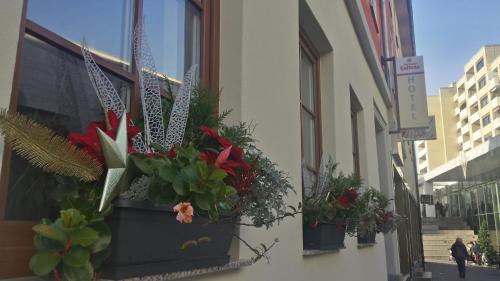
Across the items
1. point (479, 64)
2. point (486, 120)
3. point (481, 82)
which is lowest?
point (486, 120)

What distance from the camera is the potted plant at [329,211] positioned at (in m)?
3.62

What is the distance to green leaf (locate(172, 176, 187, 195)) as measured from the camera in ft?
5.02

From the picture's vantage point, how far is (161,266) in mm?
1651

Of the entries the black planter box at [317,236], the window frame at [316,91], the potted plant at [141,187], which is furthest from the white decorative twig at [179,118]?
the window frame at [316,91]

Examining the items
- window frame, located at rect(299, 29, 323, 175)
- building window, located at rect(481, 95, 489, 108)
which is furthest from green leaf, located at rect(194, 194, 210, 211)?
building window, located at rect(481, 95, 489, 108)

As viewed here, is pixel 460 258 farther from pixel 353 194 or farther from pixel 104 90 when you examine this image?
pixel 104 90

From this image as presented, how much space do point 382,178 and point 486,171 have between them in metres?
23.2

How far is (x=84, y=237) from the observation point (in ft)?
4.34

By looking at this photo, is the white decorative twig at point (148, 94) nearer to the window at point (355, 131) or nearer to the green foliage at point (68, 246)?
the green foliage at point (68, 246)

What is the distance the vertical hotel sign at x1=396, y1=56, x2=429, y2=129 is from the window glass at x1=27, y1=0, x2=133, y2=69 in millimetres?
10854

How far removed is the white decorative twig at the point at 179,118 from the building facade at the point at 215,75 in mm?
204

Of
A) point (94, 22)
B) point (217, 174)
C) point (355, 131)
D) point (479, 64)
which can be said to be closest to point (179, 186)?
point (217, 174)

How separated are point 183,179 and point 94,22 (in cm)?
80

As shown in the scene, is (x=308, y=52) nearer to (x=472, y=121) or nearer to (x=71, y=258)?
(x=71, y=258)
